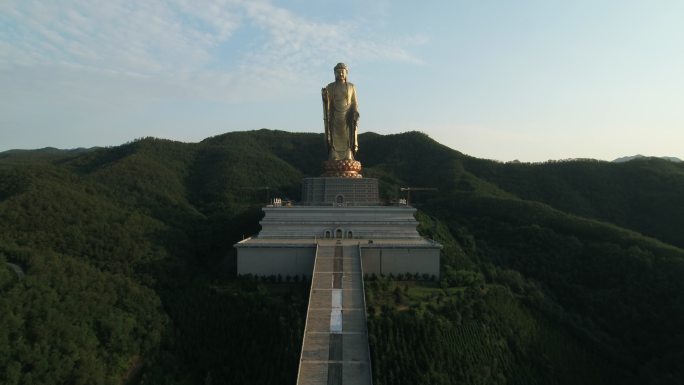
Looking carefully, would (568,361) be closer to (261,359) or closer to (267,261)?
(261,359)

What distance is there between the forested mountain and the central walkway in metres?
0.35

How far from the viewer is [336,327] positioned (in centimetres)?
1323

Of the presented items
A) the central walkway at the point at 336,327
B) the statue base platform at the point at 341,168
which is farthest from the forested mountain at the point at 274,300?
the statue base platform at the point at 341,168

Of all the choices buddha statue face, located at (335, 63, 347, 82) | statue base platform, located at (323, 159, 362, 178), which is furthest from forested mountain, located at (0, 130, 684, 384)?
buddha statue face, located at (335, 63, 347, 82)

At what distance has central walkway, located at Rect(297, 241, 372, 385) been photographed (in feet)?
38.8

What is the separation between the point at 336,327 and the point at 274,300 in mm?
2535

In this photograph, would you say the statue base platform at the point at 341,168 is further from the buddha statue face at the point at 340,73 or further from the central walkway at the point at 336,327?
the central walkway at the point at 336,327

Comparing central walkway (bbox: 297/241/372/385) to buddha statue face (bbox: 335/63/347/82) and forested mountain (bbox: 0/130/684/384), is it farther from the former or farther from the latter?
buddha statue face (bbox: 335/63/347/82)

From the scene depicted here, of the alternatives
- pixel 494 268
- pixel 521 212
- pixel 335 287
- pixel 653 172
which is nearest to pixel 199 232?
pixel 335 287

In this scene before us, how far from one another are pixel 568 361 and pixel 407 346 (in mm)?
4875

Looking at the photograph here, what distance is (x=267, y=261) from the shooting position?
17.5 m

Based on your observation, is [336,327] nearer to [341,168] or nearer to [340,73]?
[341,168]

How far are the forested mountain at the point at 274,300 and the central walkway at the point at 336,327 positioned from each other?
354 millimetres

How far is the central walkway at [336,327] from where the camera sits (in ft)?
38.8
